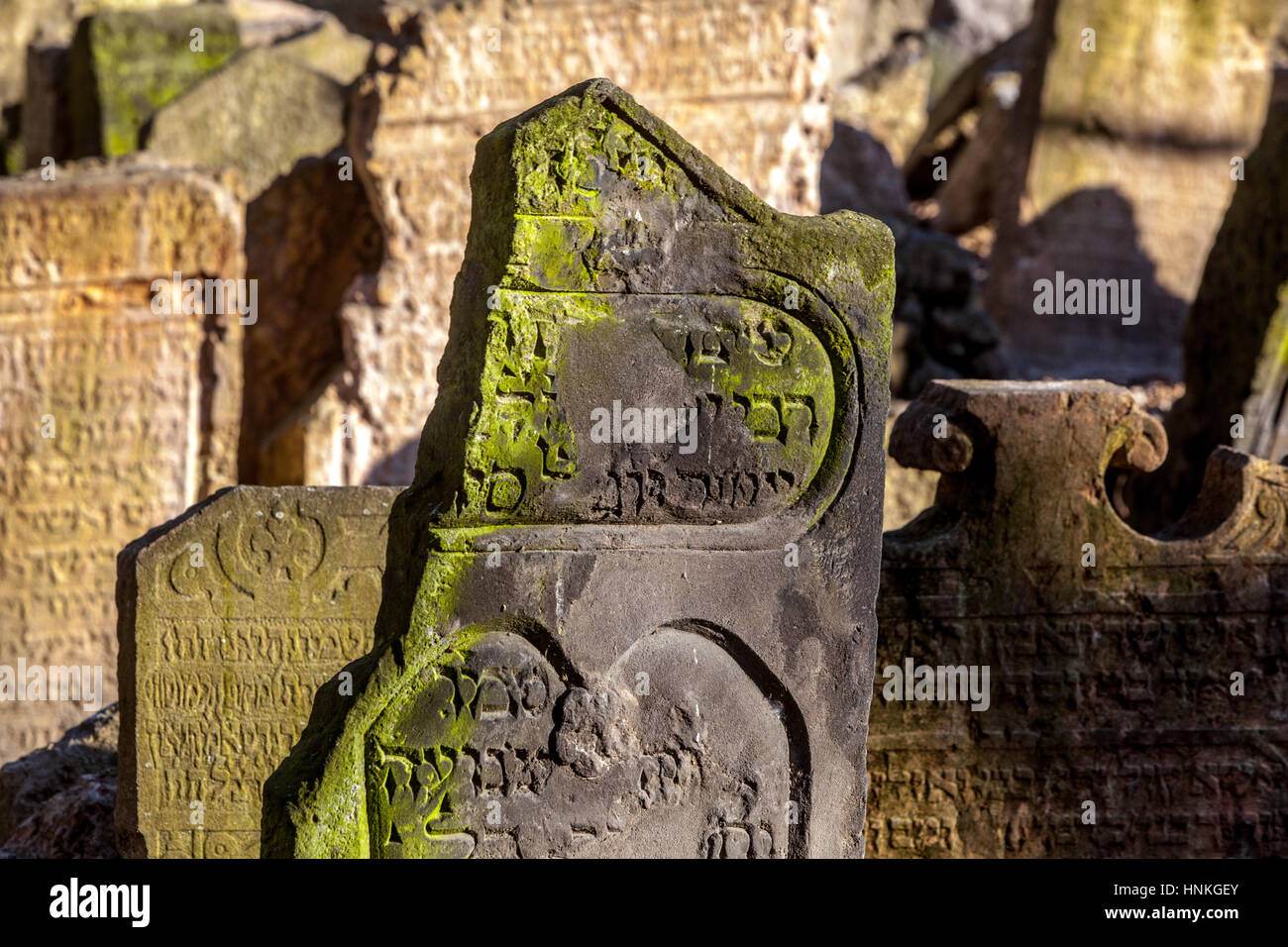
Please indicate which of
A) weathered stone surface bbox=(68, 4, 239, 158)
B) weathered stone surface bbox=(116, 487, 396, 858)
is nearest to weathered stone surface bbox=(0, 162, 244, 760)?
weathered stone surface bbox=(116, 487, 396, 858)

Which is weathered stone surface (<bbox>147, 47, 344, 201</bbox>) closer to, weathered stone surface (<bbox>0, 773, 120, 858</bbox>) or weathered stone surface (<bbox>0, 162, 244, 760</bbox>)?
weathered stone surface (<bbox>0, 162, 244, 760</bbox>)

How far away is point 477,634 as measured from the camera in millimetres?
2736

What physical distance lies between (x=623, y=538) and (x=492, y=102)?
4.37 meters

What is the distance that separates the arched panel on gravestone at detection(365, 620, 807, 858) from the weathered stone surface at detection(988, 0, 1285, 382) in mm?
7242

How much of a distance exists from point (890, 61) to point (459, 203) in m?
Result: 8.67

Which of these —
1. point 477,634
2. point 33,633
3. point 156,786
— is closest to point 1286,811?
point 477,634

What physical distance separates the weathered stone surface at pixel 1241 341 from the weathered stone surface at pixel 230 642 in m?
3.83

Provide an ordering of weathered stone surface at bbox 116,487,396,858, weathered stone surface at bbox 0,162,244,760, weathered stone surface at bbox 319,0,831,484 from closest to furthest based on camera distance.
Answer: weathered stone surface at bbox 116,487,396,858, weathered stone surface at bbox 0,162,244,760, weathered stone surface at bbox 319,0,831,484

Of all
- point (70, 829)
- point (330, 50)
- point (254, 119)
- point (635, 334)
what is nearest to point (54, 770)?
point (70, 829)

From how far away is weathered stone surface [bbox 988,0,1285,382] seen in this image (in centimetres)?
998

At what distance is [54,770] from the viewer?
15.4 ft

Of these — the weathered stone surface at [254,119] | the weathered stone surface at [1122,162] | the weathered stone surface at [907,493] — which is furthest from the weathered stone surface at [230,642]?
the weathered stone surface at [1122,162]

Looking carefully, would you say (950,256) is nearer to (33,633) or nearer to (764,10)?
(764,10)

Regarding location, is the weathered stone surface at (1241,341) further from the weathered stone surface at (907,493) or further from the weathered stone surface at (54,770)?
the weathered stone surface at (54,770)
